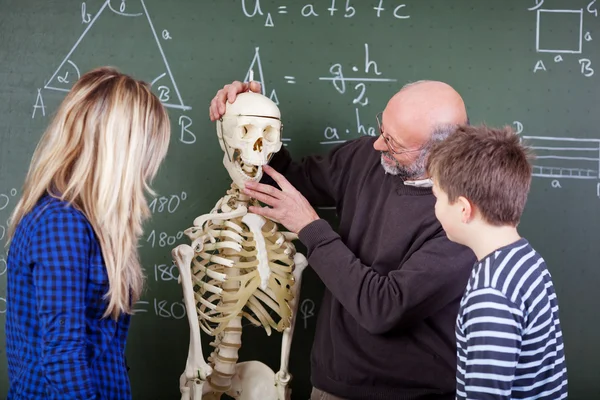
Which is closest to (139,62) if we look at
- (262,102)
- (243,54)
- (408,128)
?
(243,54)

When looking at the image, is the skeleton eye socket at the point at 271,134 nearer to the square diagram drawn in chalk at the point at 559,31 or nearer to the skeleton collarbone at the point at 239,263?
the skeleton collarbone at the point at 239,263

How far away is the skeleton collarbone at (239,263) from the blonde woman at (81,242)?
55 cm

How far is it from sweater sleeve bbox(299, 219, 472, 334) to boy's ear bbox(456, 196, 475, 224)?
460 mm

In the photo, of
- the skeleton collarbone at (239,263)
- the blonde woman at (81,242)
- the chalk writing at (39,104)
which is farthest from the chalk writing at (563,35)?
the chalk writing at (39,104)

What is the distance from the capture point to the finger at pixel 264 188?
2.12 m

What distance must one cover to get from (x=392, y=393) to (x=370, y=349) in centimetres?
15

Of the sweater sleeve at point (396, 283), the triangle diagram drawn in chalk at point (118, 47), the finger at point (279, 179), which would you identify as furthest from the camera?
the triangle diagram drawn in chalk at point (118, 47)

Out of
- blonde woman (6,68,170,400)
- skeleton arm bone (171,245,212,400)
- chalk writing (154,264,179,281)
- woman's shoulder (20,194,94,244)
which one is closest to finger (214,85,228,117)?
skeleton arm bone (171,245,212,400)

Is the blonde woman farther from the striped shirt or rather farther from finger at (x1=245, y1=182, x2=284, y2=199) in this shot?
the striped shirt

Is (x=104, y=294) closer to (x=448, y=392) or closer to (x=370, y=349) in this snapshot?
(x=370, y=349)

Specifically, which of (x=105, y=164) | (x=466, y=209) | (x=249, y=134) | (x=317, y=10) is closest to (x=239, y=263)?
(x=249, y=134)

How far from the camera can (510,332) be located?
1.36m

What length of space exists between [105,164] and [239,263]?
0.74m

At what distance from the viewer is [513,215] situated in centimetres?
149
